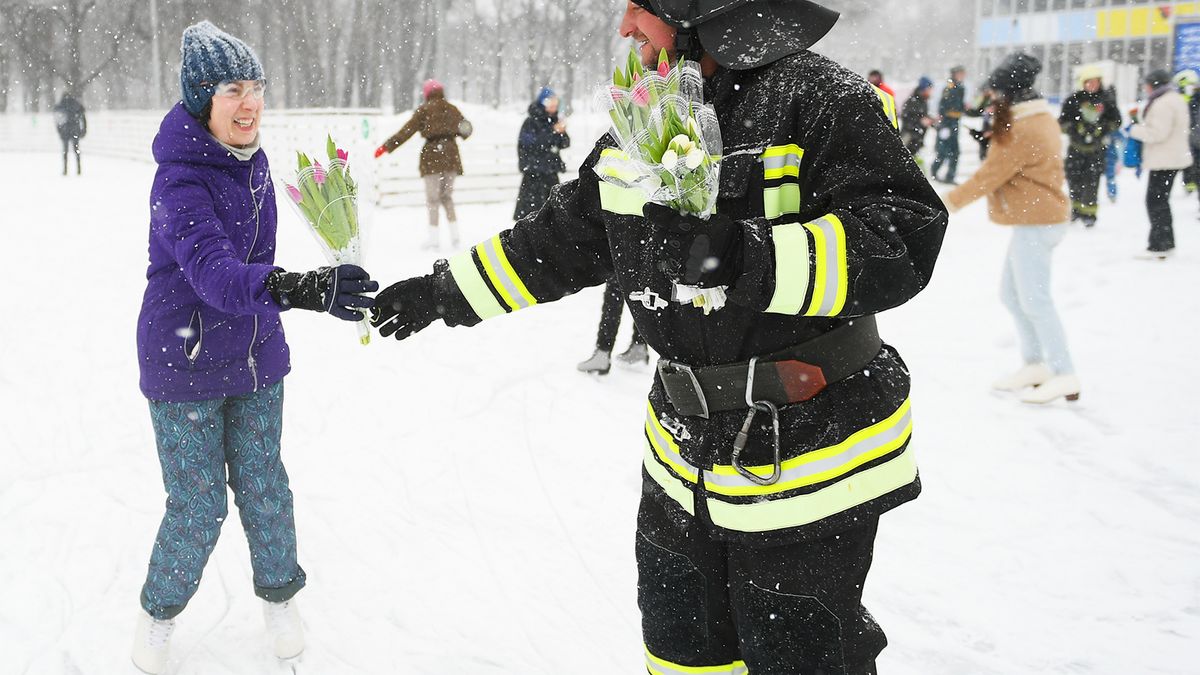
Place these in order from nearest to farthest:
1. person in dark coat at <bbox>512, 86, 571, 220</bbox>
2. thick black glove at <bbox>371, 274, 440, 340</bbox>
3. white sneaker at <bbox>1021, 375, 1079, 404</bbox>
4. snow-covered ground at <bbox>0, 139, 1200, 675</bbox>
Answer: thick black glove at <bbox>371, 274, 440, 340</bbox> → snow-covered ground at <bbox>0, 139, 1200, 675</bbox> → white sneaker at <bbox>1021, 375, 1079, 404</bbox> → person in dark coat at <bbox>512, 86, 571, 220</bbox>

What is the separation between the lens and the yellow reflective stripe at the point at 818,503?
6.33 feet

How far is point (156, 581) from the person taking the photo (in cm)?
303

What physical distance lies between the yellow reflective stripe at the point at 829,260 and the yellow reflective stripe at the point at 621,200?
35 cm

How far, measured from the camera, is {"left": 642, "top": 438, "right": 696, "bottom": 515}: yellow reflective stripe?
6.93 ft

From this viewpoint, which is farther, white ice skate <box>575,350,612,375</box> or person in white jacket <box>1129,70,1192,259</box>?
person in white jacket <box>1129,70,1192,259</box>

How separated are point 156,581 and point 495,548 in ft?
4.81

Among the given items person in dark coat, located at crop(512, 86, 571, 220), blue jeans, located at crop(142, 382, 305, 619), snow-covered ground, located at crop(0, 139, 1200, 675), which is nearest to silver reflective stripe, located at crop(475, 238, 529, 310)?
blue jeans, located at crop(142, 382, 305, 619)

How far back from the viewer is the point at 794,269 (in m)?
1.67

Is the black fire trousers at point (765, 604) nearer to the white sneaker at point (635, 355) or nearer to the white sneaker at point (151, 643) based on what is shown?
the white sneaker at point (151, 643)

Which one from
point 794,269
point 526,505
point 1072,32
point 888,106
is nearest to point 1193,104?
point 526,505

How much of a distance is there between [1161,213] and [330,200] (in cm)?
944

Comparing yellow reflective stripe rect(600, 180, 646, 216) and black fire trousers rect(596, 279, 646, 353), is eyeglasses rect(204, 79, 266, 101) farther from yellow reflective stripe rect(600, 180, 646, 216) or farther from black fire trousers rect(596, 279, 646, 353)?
black fire trousers rect(596, 279, 646, 353)

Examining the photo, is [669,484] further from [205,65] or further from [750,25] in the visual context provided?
[205,65]

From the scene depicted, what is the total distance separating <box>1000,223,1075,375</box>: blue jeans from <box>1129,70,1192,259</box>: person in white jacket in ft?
14.9
